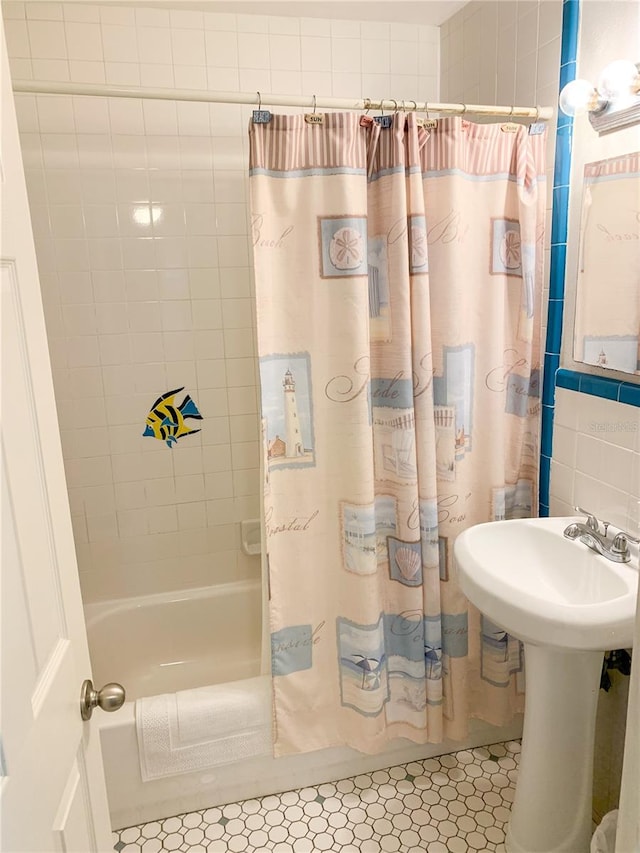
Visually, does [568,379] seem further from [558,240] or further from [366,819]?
[366,819]

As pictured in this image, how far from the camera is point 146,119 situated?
2223 millimetres

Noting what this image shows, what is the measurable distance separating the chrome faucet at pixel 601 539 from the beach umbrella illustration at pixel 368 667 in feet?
2.27

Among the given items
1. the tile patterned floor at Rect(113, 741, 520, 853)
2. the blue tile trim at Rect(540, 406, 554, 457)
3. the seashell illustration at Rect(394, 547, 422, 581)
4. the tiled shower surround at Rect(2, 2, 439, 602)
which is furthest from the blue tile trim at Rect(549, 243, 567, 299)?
the tile patterned floor at Rect(113, 741, 520, 853)

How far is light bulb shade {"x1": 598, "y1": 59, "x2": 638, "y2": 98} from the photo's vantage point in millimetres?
1458

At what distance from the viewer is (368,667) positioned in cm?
189

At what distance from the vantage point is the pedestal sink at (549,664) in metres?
1.47

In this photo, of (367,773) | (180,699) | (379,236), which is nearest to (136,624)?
(180,699)

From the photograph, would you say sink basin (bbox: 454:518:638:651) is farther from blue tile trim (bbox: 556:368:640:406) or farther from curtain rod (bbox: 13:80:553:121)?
curtain rod (bbox: 13:80:553:121)

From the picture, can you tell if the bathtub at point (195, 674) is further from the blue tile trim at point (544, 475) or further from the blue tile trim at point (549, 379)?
the blue tile trim at point (549, 379)

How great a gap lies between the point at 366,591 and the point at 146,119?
5.89 ft

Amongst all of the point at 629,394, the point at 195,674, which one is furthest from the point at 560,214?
the point at 195,674

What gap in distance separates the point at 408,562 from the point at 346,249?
3.05 ft

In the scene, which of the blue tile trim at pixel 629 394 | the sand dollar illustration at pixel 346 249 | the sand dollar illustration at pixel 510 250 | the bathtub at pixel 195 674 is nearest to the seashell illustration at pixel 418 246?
the sand dollar illustration at pixel 346 249

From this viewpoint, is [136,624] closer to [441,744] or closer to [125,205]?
[441,744]
